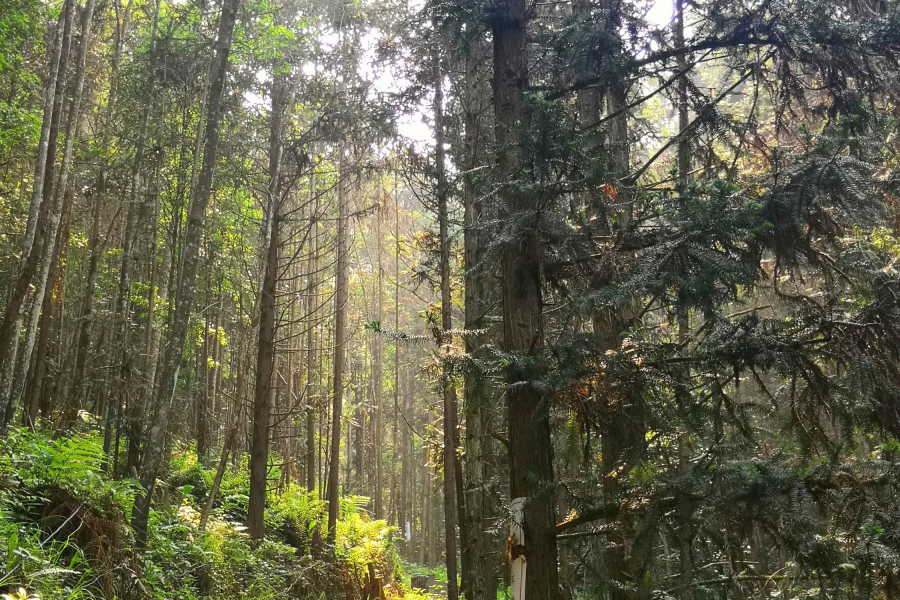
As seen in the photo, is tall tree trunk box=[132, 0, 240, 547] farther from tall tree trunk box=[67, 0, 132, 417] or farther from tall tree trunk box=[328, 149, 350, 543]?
tall tree trunk box=[328, 149, 350, 543]

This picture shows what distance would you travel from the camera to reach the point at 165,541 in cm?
809

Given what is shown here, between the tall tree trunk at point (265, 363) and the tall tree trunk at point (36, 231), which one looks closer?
the tall tree trunk at point (36, 231)

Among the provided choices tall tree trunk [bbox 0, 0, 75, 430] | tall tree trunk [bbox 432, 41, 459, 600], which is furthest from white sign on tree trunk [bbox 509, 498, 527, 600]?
tall tree trunk [bbox 0, 0, 75, 430]

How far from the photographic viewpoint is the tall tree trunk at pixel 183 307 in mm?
7535

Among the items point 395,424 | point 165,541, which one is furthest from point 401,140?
point 395,424

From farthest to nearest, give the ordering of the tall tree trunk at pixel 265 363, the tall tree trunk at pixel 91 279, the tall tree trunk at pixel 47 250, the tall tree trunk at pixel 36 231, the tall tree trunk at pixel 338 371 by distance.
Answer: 1. the tall tree trunk at pixel 338 371
2. the tall tree trunk at pixel 265 363
3. the tall tree trunk at pixel 91 279
4. the tall tree trunk at pixel 47 250
5. the tall tree trunk at pixel 36 231

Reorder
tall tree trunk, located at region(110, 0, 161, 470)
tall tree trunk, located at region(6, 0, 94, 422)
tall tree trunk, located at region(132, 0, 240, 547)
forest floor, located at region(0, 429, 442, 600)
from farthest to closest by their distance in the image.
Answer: tall tree trunk, located at region(110, 0, 161, 470)
tall tree trunk, located at region(6, 0, 94, 422)
tall tree trunk, located at region(132, 0, 240, 547)
forest floor, located at region(0, 429, 442, 600)

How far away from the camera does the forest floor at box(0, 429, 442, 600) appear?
18.0 ft

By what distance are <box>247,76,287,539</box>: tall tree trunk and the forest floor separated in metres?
0.58

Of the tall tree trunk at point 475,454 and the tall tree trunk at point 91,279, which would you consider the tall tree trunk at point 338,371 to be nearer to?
the tall tree trunk at point 475,454

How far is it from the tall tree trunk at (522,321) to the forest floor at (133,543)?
3.37 meters

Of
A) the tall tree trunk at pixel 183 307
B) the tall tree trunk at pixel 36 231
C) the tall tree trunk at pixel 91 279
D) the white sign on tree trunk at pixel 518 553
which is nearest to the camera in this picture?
the white sign on tree trunk at pixel 518 553

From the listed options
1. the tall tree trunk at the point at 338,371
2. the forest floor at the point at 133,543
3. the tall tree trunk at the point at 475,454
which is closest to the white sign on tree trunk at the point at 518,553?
the forest floor at the point at 133,543

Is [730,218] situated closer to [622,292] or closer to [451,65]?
A: [622,292]
